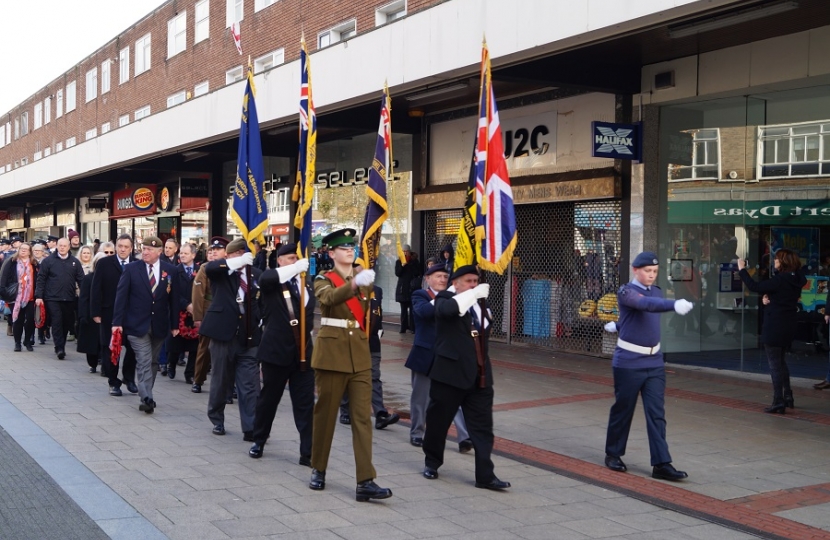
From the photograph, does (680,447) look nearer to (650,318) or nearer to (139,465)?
(650,318)

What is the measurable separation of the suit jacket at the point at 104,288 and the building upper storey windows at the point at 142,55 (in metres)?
24.8

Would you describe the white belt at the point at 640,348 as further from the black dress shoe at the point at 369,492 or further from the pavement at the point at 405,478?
the black dress shoe at the point at 369,492

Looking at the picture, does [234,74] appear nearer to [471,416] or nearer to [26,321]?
[26,321]

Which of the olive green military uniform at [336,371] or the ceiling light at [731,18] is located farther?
the ceiling light at [731,18]

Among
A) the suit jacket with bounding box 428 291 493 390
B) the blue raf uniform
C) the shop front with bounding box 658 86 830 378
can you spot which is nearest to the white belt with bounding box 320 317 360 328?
the suit jacket with bounding box 428 291 493 390

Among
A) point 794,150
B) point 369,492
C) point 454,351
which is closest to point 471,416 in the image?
A: point 454,351

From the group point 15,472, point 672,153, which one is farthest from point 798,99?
point 15,472

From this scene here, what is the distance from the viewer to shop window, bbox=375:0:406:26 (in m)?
20.5

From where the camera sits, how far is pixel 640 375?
24.2 ft

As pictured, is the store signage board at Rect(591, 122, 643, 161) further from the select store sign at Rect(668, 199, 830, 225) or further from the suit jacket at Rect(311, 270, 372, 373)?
the suit jacket at Rect(311, 270, 372, 373)

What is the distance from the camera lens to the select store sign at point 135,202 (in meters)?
32.2

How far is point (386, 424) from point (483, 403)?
2.40 m

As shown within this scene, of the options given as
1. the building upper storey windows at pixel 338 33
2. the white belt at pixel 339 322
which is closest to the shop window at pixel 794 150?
the white belt at pixel 339 322

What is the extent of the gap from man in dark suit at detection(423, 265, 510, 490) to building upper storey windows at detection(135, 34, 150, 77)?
30044 millimetres
